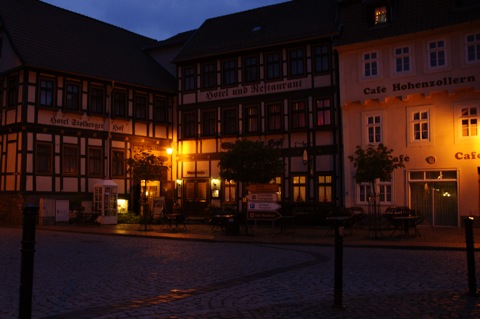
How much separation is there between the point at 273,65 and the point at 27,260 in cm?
2921

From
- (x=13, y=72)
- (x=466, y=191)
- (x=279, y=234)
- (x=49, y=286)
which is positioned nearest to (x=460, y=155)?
(x=466, y=191)

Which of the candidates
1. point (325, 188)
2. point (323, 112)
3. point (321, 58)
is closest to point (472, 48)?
point (321, 58)

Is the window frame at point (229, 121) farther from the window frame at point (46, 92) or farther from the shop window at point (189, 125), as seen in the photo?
the window frame at point (46, 92)

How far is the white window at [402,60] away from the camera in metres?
27.2

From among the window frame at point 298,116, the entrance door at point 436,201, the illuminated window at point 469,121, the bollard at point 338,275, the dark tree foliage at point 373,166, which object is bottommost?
the bollard at point 338,275

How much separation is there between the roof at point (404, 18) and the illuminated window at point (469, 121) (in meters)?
3.98

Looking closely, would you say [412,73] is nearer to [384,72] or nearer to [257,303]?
[384,72]

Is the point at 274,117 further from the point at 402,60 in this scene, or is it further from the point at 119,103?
the point at 119,103

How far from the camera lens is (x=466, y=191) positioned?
25578 mm

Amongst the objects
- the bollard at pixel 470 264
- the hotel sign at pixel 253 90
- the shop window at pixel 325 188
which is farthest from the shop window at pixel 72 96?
the bollard at pixel 470 264

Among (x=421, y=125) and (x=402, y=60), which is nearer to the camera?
(x=421, y=125)

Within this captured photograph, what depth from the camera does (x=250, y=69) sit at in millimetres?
33906

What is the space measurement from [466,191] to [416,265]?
1440 centimetres

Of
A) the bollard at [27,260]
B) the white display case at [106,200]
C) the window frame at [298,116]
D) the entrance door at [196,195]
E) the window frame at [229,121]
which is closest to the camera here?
the bollard at [27,260]
